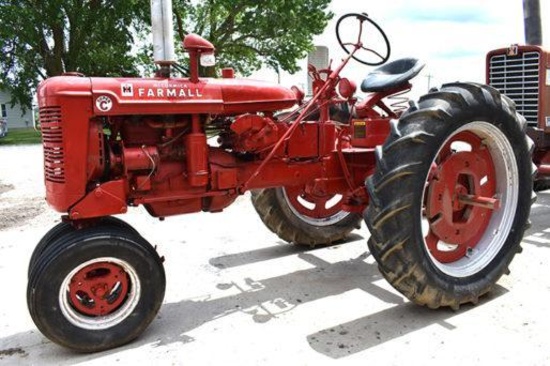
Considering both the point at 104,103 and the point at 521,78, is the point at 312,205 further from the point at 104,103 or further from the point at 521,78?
the point at 521,78

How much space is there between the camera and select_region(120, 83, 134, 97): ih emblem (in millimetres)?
3154

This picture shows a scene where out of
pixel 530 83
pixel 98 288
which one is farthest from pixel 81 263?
pixel 530 83

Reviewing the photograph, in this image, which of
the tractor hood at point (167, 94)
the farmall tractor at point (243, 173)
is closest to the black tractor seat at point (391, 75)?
the farmall tractor at point (243, 173)

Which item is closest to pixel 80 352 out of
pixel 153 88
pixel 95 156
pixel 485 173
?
pixel 95 156

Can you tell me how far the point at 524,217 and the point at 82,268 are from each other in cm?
302

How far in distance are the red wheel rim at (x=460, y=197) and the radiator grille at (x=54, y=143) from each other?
7.73 ft

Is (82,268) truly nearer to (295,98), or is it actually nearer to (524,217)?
(295,98)

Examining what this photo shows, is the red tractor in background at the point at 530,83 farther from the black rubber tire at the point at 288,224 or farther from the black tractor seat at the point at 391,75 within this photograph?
the black rubber tire at the point at 288,224

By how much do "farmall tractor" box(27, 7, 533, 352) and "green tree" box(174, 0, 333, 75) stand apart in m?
19.9

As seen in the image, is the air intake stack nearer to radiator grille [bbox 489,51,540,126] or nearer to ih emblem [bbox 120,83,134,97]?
ih emblem [bbox 120,83,134,97]

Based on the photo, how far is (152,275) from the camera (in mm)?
3193

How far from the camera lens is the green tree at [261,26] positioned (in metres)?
23.1

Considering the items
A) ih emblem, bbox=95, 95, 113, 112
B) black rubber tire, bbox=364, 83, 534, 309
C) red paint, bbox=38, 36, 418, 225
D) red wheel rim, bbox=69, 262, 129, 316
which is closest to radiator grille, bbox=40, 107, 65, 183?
red paint, bbox=38, 36, 418, 225

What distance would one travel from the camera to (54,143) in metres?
3.14
